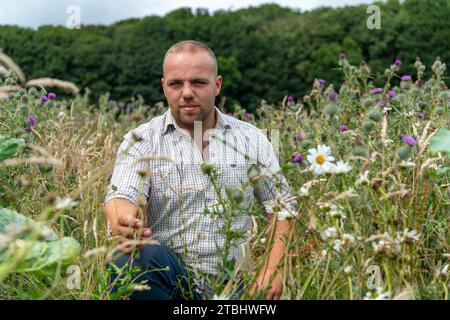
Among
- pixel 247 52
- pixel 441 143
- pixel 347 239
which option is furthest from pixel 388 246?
pixel 247 52

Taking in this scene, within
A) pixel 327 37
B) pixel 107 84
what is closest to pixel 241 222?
pixel 107 84

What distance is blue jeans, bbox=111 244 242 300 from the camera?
259cm

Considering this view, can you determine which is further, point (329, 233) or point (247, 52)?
point (247, 52)

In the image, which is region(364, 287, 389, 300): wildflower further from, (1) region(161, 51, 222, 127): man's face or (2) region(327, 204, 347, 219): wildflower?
(1) region(161, 51, 222, 127): man's face

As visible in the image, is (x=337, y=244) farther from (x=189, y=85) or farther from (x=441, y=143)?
(x=189, y=85)

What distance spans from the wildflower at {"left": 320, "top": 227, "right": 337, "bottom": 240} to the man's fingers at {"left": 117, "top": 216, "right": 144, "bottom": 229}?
0.58 meters

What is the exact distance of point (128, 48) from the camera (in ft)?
71.7

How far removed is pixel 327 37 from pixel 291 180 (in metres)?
19.9

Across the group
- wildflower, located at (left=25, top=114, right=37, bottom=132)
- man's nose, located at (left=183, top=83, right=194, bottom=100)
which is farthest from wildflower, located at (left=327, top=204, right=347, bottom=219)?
wildflower, located at (left=25, top=114, right=37, bottom=132)

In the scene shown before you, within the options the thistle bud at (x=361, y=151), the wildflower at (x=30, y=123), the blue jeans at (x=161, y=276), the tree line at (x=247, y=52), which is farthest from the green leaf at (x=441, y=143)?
the tree line at (x=247, y=52)

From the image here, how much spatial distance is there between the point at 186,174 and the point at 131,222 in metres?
0.86

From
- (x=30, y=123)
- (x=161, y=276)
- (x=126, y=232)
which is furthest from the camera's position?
(x=30, y=123)

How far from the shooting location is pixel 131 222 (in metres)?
2.19
